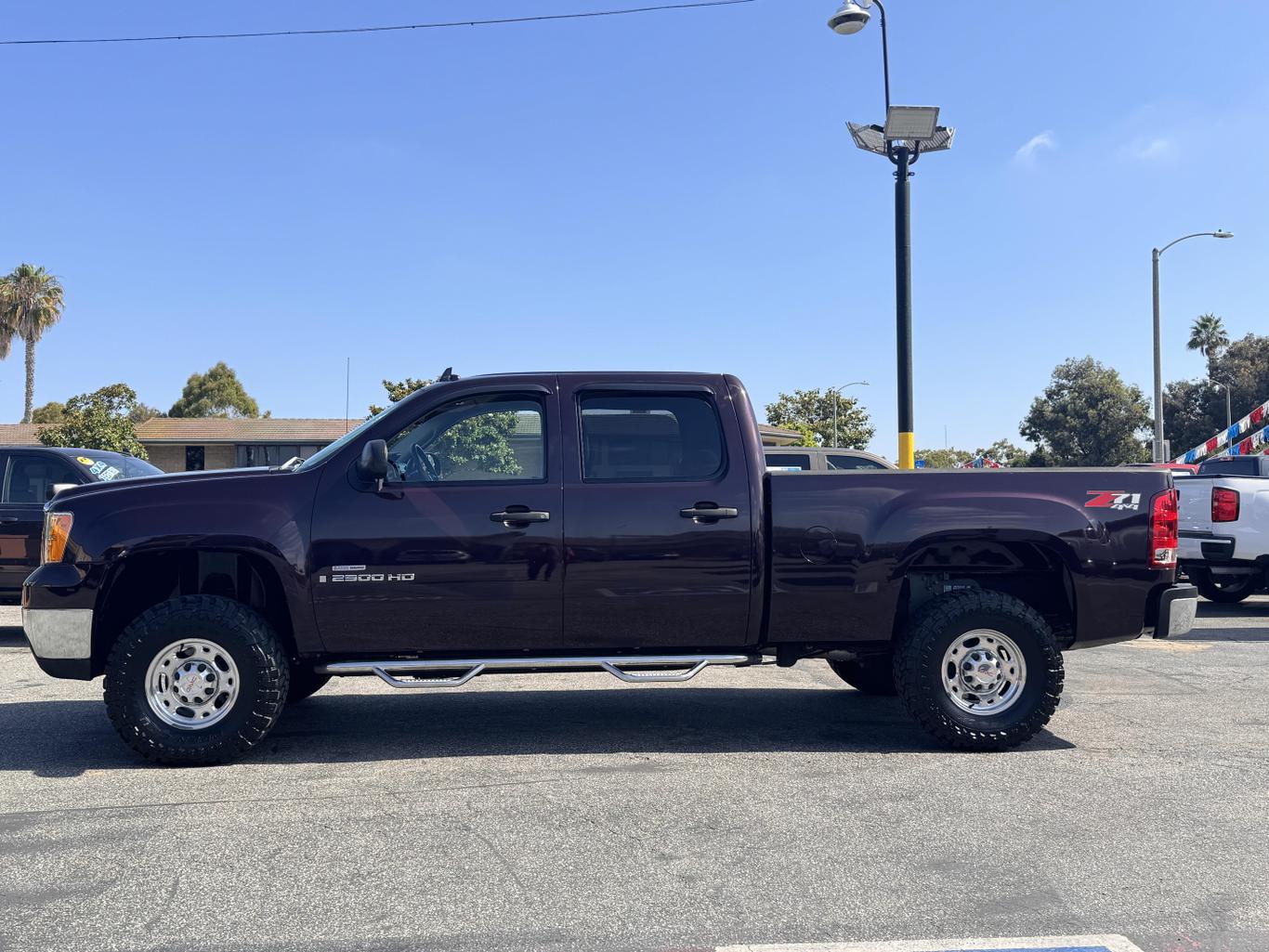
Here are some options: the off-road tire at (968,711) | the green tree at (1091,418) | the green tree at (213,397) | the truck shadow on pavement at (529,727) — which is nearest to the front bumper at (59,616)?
the truck shadow on pavement at (529,727)

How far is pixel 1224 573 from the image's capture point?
12969mm

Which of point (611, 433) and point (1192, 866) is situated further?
point (611, 433)

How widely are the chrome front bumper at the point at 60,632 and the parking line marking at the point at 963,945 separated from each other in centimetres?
380

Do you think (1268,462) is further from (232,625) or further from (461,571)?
(232,625)

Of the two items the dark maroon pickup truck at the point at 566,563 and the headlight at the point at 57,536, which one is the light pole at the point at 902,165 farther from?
the headlight at the point at 57,536

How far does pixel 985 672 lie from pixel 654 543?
1895 mm

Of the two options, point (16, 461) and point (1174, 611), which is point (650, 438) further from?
point (16, 461)

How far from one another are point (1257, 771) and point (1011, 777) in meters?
1.20

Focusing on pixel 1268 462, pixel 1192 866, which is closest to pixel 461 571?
pixel 1192 866

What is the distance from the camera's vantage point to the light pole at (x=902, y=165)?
1401 centimetres

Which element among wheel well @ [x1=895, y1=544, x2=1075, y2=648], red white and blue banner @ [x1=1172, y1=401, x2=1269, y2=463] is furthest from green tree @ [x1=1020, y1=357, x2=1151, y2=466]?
wheel well @ [x1=895, y1=544, x2=1075, y2=648]

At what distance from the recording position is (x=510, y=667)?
5.44m

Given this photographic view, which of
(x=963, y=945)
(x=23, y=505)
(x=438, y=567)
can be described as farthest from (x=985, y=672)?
(x=23, y=505)

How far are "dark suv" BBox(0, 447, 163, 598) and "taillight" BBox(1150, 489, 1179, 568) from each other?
839 centimetres
